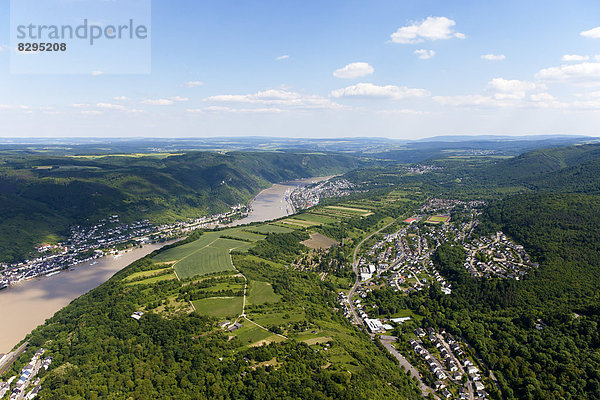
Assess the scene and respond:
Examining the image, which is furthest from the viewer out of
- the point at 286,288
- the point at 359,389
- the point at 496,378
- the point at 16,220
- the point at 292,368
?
the point at 16,220

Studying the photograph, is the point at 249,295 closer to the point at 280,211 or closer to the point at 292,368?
the point at 292,368

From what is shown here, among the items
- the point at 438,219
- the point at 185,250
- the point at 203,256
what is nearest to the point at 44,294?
the point at 185,250

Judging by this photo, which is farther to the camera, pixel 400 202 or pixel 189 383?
pixel 400 202

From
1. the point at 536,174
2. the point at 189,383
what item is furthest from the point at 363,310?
the point at 536,174

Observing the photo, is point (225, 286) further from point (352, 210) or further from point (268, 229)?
point (352, 210)

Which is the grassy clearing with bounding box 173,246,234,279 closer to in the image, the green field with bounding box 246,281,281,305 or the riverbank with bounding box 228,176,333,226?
the green field with bounding box 246,281,281,305

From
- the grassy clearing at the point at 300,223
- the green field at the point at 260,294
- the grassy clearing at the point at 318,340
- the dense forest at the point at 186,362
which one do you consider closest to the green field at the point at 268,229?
the grassy clearing at the point at 300,223

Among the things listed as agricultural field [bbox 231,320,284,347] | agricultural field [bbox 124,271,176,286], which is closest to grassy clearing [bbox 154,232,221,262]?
agricultural field [bbox 124,271,176,286]
